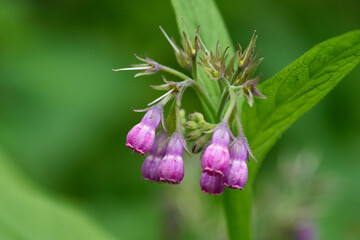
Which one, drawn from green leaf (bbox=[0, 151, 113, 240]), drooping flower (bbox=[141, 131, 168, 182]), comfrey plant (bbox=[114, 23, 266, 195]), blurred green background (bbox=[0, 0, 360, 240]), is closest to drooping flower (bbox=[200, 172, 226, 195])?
comfrey plant (bbox=[114, 23, 266, 195])

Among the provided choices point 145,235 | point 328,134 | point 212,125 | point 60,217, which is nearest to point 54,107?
point 145,235

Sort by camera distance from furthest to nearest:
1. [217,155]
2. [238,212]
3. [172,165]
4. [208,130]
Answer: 1. [238,212]
2. [208,130]
3. [172,165]
4. [217,155]

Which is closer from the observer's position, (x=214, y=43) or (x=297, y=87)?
(x=297, y=87)

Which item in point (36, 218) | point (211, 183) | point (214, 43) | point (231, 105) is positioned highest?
point (214, 43)

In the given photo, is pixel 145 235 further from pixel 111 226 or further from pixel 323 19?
pixel 323 19

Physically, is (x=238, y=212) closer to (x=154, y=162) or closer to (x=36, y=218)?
(x=154, y=162)

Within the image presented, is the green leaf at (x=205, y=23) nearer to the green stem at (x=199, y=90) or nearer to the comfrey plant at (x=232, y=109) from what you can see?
the comfrey plant at (x=232, y=109)

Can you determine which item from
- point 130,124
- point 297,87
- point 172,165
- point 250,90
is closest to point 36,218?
point 172,165

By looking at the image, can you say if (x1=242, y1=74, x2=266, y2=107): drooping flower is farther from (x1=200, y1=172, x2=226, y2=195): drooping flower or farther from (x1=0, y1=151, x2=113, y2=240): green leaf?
(x1=0, y1=151, x2=113, y2=240): green leaf
